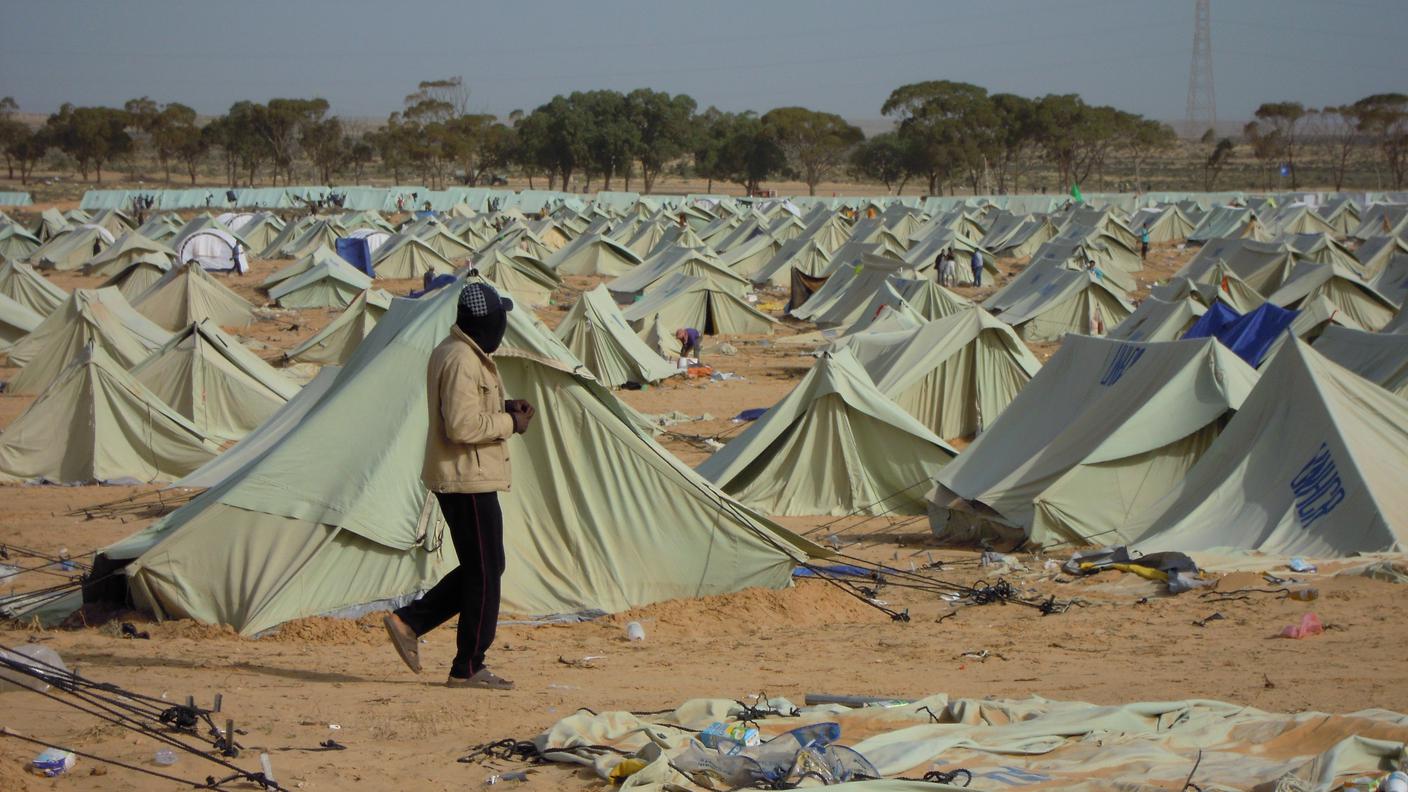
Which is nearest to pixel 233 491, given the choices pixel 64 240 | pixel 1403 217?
pixel 64 240

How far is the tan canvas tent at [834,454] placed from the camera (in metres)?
14.3

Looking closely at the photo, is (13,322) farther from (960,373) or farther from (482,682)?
(482,682)

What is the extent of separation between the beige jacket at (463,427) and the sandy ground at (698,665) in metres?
→ 1.00

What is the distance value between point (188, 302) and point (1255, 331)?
841 inches

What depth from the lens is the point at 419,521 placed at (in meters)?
9.15

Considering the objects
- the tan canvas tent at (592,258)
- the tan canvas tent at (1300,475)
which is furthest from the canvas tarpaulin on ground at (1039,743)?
the tan canvas tent at (592,258)

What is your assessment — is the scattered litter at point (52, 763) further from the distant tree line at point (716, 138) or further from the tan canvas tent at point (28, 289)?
the distant tree line at point (716, 138)

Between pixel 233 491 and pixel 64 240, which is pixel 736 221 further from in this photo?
pixel 233 491

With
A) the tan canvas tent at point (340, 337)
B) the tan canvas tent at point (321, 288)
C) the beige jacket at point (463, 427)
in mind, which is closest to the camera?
the beige jacket at point (463, 427)

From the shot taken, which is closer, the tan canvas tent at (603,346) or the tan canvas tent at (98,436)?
the tan canvas tent at (98,436)

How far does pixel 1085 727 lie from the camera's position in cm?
568

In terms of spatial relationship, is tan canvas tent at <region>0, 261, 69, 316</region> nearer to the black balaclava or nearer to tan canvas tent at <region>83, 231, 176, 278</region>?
tan canvas tent at <region>83, 231, 176, 278</region>

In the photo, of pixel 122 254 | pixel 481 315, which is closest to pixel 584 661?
pixel 481 315

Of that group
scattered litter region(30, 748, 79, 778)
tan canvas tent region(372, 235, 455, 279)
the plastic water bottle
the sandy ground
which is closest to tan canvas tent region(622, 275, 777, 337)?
tan canvas tent region(372, 235, 455, 279)
